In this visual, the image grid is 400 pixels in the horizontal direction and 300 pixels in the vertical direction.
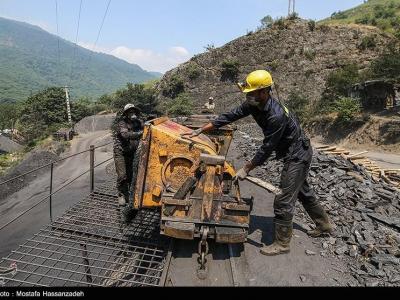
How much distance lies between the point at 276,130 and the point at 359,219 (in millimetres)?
2602

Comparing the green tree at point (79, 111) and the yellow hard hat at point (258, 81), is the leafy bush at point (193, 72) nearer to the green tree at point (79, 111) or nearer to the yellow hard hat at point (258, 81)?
the green tree at point (79, 111)

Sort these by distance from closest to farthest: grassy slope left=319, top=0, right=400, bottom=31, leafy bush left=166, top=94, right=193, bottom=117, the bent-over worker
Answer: the bent-over worker, leafy bush left=166, top=94, right=193, bottom=117, grassy slope left=319, top=0, right=400, bottom=31

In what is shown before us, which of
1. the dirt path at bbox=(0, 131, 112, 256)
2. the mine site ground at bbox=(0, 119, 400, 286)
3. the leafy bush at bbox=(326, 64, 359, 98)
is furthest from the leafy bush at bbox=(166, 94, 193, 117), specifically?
the mine site ground at bbox=(0, 119, 400, 286)

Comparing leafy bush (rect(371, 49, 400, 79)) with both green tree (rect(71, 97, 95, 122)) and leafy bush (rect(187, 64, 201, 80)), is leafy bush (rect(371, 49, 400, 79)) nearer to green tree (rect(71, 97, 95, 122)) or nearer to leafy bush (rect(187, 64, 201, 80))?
Answer: leafy bush (rect(187, 64, 201, 80))

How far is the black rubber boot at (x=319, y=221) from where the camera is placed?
5668mm

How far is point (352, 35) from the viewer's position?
3681 centimetres

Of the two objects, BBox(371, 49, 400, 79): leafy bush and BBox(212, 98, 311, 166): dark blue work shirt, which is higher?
BBox(371, 49, 400, 79): leafy bush

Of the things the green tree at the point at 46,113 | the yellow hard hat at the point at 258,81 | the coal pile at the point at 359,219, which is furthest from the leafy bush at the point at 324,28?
the yellow hard hat at the point at 258,81

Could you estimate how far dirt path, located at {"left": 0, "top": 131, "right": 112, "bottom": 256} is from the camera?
61.0 ft

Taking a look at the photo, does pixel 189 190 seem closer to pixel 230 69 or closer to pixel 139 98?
pixel 230 69

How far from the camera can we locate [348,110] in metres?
22.5

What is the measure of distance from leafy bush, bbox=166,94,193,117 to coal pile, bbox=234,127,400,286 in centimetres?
2604

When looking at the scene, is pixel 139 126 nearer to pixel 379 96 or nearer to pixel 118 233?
pixel 118 233
